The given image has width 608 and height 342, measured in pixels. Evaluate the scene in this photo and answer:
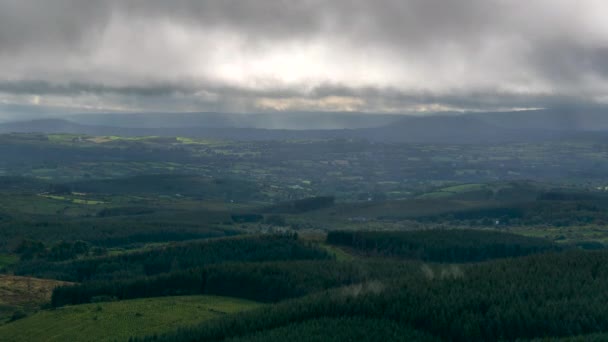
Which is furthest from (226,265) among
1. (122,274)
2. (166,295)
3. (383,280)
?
(383,280)

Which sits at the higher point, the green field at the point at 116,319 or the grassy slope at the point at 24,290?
the green field at the point at 116,319

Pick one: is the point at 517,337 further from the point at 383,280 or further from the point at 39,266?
the point at 39,266

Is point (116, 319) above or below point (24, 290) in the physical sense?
above

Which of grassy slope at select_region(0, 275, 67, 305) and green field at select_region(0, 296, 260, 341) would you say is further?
grassy slope at select_region(0, 275, 67, 305)

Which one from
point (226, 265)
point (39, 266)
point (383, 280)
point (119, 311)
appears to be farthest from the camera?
point (39, 266)

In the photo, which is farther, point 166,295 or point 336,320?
point 166,295

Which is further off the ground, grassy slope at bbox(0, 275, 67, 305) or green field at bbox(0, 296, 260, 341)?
green field at bbox(0, 296, 260, 341)

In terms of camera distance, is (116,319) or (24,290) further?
(24,290)

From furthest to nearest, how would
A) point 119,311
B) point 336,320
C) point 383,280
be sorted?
1. point 383,280
2. point 119,311
3. point 336,320
